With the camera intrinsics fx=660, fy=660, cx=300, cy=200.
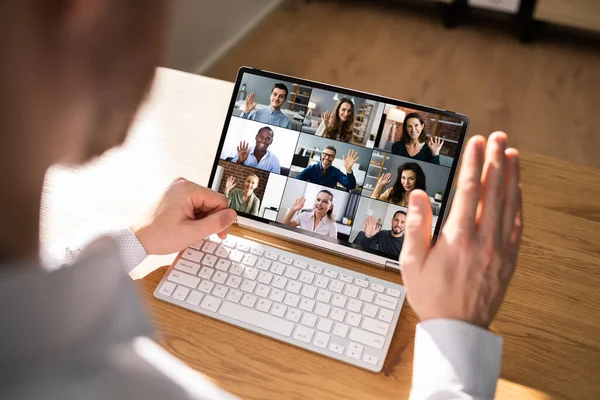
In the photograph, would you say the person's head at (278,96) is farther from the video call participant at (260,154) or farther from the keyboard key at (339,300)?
the keyboard key at (339,300)

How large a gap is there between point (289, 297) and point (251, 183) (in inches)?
8.9

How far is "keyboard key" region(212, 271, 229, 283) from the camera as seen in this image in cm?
101

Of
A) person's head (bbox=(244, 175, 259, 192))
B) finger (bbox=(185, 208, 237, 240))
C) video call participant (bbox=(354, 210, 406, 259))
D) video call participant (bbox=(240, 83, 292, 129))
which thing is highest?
video call participant (bbox=(240, 83, 292, 129))

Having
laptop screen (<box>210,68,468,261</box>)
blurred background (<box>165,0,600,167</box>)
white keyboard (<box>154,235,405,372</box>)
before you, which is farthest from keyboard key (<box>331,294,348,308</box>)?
blurred background (<box>165,0,600,167</box>)

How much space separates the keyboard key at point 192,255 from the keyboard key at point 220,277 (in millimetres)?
43

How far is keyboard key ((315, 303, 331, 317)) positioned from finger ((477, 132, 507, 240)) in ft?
0.86

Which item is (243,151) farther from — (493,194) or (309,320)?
(493,194)

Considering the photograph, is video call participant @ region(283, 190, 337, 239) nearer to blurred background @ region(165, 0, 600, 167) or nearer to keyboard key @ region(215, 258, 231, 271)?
keyboard key @ region(215, 258, 231, 271)

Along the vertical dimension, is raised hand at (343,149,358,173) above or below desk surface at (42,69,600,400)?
above

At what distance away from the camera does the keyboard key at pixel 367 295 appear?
0.99 meters

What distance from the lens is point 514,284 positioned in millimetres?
1039

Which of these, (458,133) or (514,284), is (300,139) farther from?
(514,284)

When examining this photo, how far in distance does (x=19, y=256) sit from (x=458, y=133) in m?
0.74

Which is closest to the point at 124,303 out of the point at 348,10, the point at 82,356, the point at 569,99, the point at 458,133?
the point at 82,356
